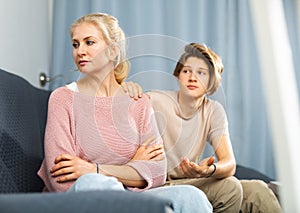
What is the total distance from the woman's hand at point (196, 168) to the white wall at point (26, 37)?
96 cm

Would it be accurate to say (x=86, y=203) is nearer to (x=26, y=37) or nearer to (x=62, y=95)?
(x=62, y=95)

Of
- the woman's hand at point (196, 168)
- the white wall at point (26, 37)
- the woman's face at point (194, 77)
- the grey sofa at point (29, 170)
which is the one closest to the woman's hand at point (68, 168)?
the grey sofa at point (29, 170)

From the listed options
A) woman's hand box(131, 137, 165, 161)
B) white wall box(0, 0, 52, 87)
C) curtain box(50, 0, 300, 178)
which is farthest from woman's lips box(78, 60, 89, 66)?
curtain box(50, 0, 300, 178)

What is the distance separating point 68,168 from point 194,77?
47cm

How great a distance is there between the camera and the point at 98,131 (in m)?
1.51

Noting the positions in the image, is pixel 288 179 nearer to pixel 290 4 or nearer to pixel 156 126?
pixel 156 126

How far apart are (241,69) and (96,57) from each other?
3.72ft

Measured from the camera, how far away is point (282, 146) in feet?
2.83

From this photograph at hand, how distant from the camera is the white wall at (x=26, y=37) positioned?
2.13m

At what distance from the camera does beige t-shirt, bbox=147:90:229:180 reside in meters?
1.58

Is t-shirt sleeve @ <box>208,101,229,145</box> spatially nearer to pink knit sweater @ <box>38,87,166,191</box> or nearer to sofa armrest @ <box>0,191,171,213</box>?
pink knit sweater @ <box>38,87,166,191</box>

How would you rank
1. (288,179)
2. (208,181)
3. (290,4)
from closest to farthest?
1. (288,179)
2. (208,181)
3. (290,4)

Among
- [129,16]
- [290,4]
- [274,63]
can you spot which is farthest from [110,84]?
[290,4]

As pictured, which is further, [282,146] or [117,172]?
[117,172]
